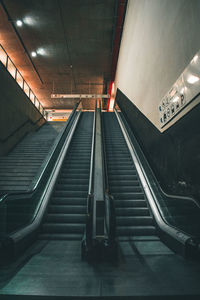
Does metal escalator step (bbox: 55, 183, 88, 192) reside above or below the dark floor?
above

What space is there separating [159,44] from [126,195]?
3871 millimetres

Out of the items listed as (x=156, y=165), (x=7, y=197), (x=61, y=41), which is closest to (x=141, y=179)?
(x=156, y=165)

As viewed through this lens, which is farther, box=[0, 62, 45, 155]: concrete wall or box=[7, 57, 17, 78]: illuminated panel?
box=[7, 57, 17, 78]: illuminated panel

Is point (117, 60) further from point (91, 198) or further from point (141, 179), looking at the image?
point (91, 198)

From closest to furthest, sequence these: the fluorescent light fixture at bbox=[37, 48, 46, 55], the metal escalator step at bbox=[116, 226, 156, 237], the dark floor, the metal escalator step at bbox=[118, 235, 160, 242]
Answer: the dark floor < the metal escalator step at bbox=[118, 235, 160, 242] < the metal escalator step at bbox=[116, 226, 156, 237] < the fluorescent light fixture at bbox=[37, 48, 46, 55]

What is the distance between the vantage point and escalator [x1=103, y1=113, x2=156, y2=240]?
3.35 meters

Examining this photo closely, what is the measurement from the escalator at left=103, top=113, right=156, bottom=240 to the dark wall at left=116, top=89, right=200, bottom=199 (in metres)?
0.65

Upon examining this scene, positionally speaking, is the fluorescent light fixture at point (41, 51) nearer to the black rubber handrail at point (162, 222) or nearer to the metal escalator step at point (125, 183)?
the black rubber handrail at point (162, 222)

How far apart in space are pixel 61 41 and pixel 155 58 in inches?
280

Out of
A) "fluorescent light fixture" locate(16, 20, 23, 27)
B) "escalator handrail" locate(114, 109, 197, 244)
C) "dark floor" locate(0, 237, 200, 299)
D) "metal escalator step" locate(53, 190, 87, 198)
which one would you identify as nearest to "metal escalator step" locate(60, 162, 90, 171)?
"metal escalator step" locate(53, 190, 87, 198)

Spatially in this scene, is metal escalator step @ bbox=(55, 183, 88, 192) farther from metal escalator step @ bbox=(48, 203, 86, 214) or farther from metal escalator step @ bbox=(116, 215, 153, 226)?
metal escalator step @ bbox=(116, 215, 153, 226)

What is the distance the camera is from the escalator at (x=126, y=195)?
3.35m

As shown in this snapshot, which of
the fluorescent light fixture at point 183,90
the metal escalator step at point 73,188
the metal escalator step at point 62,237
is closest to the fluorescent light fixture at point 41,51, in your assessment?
the metal escalator step at point 73,188

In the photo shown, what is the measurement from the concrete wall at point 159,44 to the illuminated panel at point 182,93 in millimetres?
186
